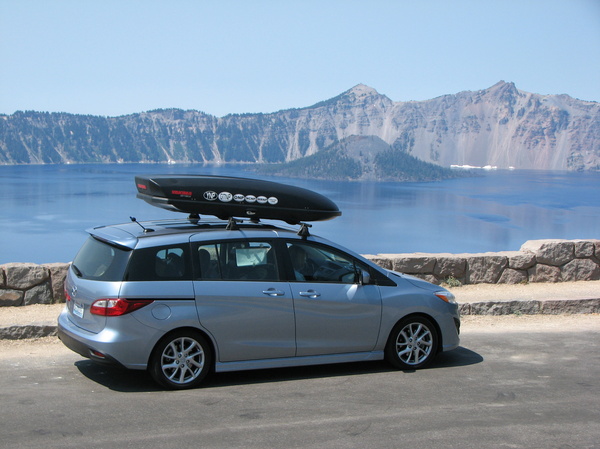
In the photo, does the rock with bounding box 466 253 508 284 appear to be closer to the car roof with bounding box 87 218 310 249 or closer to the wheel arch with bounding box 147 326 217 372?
the car roof with bounding box 87 218 310 249

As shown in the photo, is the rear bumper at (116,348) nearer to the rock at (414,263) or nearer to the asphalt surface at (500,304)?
the asphalt surface at (500,304)

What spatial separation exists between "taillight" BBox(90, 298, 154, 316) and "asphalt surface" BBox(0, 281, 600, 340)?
263 centimetres

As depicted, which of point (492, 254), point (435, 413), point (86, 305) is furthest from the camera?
point (492, 254)

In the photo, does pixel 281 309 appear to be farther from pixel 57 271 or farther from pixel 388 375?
pixel 57 271

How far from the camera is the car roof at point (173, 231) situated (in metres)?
6.18

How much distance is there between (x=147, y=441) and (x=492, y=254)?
9.21 m

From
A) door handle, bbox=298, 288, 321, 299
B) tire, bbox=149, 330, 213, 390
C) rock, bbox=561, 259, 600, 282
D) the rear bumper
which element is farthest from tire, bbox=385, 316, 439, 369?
rock, bbox=561, 259, 600, 282

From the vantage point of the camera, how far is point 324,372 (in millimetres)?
6945

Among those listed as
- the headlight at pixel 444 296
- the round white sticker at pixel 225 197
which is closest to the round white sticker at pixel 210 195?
the round white sticker at pixel 225 197

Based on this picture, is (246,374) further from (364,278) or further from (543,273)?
(543,273)

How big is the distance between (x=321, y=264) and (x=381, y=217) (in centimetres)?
10634

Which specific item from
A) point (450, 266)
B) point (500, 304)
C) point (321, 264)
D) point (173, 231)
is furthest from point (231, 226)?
point (450, 266)

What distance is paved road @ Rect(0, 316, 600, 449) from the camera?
4.96m

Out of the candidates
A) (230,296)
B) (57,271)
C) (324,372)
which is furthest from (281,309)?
(57,271)
